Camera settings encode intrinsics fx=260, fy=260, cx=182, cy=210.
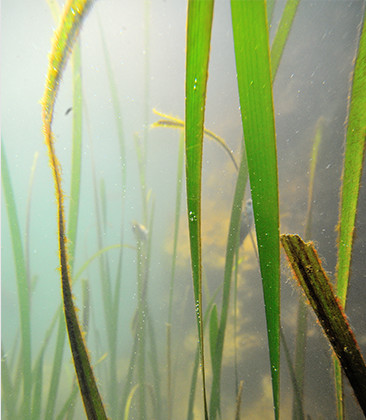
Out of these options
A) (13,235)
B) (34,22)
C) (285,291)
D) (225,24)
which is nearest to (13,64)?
(34,22)

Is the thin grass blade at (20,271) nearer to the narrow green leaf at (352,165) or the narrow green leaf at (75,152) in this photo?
the narrow green leaf at (75,152)

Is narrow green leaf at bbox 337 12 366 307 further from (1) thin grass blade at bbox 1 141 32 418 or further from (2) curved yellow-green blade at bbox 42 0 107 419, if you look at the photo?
(1) thin grass blade at bbox 1 141 32 418

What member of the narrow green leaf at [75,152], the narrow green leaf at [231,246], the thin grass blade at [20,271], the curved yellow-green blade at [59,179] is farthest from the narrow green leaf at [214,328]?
the thin grass blade at [20,271]

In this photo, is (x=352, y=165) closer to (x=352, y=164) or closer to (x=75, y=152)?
(x=352, y=164)

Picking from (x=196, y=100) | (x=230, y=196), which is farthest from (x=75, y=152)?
(x=230, y=196)

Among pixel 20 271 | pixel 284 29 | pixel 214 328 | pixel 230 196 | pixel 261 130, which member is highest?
pixel 230 196
